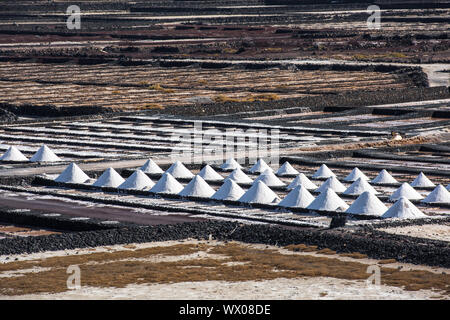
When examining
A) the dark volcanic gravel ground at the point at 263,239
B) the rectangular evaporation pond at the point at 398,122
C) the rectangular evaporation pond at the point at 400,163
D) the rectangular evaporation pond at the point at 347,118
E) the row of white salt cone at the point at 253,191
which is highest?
the rectangular evaporation pond at the point at 347,118

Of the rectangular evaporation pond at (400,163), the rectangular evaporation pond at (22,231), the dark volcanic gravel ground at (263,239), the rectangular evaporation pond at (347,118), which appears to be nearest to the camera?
the dark volcanic gravel ground at (263,239)

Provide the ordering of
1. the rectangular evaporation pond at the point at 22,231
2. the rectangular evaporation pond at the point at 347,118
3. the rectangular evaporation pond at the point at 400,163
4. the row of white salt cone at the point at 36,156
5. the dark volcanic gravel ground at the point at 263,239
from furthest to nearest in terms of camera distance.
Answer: the rectangular evaporation pond at the point at 347,118 < the row of white salt cone at the point at 36,156 < the rectangular evaporation pond at the point at 400,163 < the rectangular evaporation pond at the point at 22,231 < the dark volcanic gravel ground at the point at 263,239

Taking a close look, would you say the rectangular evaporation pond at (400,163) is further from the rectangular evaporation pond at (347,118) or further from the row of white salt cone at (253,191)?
the rectangular evaporation pond at (347,118)

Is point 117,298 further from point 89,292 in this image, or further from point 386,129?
point 386,129

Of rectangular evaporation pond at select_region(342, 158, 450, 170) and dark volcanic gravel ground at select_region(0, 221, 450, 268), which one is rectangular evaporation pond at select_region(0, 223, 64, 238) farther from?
rectangular evaporation pond at select_region(342, 158, 450, 170)

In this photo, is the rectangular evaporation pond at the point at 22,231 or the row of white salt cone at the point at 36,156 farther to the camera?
the row of white salt cone at the point at 36,156

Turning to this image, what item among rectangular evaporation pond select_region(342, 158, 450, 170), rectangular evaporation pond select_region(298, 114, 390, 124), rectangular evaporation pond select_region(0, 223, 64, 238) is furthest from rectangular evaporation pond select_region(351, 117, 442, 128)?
rectangular evaporation pond select_region(0, 223, 64, 238)

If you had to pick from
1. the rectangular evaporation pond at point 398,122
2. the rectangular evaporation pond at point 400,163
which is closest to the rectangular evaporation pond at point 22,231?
the rectangular evaporation pond at point 400,163
